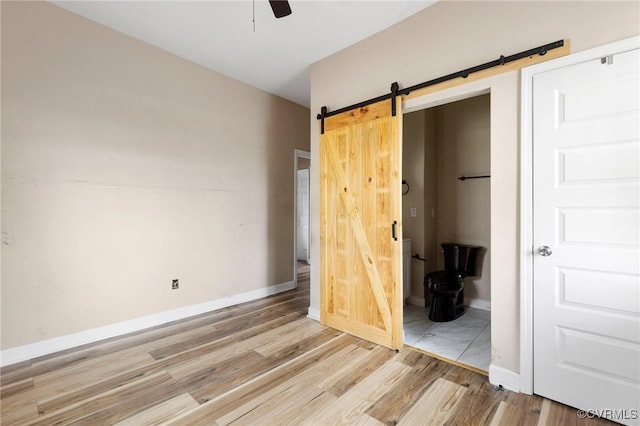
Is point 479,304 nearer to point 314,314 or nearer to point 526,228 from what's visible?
point 526,228

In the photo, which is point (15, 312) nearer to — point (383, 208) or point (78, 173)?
point (78, 173)

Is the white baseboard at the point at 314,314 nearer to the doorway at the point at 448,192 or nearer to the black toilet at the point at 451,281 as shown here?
the doorway at the point at 448,192

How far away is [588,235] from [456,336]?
148 cm

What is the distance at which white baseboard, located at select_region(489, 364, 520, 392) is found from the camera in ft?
6.05

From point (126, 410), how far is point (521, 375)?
2495mm

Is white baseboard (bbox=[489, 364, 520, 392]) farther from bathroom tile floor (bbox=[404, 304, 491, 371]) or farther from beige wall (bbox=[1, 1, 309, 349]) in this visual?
beige wall (bbox=[1, 1, 309, 349])

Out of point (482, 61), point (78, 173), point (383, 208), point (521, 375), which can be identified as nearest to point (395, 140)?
point (383, 208)

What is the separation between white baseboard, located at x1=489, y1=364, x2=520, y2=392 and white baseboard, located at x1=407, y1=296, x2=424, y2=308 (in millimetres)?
1536

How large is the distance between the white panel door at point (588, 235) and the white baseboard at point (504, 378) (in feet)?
0.39

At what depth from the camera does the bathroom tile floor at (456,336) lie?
2.29 metres

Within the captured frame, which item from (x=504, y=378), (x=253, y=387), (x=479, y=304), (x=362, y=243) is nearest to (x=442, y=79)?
(x=362, y=243)

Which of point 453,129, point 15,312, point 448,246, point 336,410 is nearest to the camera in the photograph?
point 336,410

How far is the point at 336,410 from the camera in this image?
1691 millimetres

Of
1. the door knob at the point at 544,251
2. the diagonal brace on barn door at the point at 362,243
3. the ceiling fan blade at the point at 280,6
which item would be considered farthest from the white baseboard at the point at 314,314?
the ceiling fan blade at the point at 280,6
